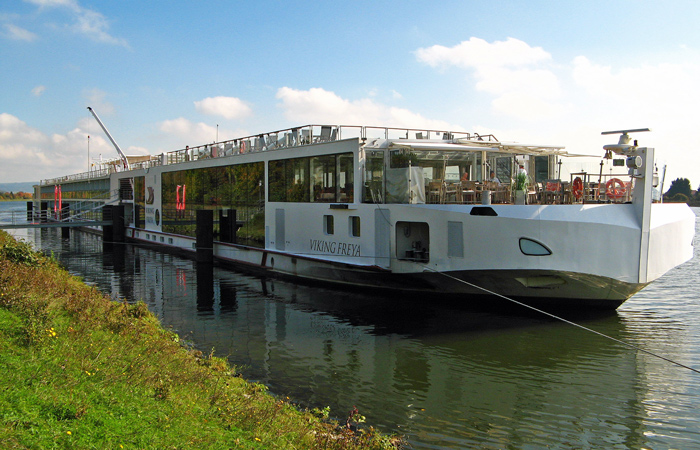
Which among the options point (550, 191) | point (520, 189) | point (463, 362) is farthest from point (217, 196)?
point (463, 362)

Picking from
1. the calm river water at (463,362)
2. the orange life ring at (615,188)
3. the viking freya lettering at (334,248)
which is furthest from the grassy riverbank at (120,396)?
the orange life ring at (615,188)

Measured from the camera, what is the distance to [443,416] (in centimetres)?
885

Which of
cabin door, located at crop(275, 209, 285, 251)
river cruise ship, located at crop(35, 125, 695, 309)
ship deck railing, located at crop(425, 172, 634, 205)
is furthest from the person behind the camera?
cabin door, located at crop(275, 209, 285, 251)

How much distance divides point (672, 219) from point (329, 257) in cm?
1101

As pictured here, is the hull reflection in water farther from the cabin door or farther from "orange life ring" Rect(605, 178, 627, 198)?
the cabin door

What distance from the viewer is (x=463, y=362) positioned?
11.6 metres

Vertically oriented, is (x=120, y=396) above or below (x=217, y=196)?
below

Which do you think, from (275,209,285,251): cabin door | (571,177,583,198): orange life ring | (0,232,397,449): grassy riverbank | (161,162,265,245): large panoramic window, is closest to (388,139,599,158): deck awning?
(571,177,583,198): orange life ring

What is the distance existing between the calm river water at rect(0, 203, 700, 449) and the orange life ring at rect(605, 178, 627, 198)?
3553 millimetres

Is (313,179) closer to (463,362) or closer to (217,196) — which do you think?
(217,196)

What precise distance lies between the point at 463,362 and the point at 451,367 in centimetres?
45

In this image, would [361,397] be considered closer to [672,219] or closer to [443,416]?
[443,416]

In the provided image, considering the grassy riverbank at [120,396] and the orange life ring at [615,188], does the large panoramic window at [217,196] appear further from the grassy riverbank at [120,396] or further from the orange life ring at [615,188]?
the grassy riverbank at [120,396]

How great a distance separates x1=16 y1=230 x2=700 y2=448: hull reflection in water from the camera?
8516 millimetres
